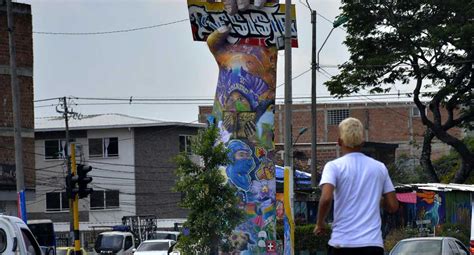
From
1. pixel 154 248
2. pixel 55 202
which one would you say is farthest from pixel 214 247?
pixel 55 202

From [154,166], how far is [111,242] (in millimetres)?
23248

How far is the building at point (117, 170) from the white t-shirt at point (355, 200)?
62.7 m

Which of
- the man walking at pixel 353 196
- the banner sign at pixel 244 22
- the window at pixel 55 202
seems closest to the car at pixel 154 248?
the banner sign at pixel 244 22

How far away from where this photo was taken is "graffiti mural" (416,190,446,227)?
39219 millimetres

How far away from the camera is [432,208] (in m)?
39.4

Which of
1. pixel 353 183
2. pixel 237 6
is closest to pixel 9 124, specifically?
pixel 237 6

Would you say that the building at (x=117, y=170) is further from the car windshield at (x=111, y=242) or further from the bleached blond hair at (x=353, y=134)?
the bleached blond hair at (x=353, y=134)

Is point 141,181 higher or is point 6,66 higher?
point 6,66

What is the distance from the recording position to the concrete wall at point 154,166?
234 feet

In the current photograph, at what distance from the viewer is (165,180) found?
72625mm

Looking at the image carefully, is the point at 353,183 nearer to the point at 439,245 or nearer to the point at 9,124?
the point at 439,245

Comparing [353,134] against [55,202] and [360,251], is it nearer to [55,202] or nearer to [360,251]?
[360,251]

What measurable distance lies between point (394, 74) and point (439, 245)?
755 inches

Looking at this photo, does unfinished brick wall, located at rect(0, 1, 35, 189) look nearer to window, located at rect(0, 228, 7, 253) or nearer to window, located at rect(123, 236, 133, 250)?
window, located at rect(123, 236, 133, 250)
